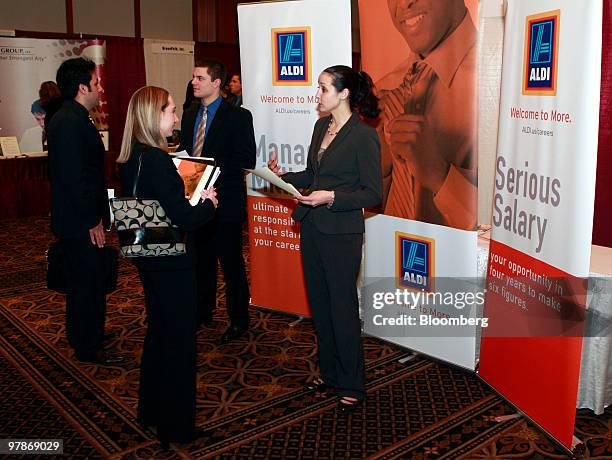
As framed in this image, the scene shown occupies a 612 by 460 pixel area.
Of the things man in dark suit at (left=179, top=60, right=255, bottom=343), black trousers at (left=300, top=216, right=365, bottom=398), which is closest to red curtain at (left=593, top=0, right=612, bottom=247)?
black trousers at (left=300, top=216, right=365, bottom=398)

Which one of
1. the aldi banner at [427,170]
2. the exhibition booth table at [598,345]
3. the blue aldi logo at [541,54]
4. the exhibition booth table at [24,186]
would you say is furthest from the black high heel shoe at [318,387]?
the exhibition booth table at [24,186]

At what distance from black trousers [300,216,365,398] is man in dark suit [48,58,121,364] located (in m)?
1.15

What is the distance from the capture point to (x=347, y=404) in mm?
3045

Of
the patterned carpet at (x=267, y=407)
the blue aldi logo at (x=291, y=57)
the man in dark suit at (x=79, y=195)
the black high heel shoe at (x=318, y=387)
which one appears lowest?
the patterned carpet at (x=267, y=407)

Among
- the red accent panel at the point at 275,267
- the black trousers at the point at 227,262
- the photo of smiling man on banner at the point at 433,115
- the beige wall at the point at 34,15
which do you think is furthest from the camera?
the beige wall at the point at 34,15

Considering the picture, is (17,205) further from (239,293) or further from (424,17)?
(424,17)

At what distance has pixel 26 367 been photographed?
11.7ft

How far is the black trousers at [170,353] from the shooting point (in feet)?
8.27

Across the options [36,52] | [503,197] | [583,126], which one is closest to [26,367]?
[503,197]

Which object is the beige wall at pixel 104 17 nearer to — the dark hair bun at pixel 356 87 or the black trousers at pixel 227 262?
the black trousers at pixel 227 262

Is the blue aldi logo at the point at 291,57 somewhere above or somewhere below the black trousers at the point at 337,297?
above

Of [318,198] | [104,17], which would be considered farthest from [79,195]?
[104,17]

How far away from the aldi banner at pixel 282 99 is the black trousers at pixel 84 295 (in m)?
1.19

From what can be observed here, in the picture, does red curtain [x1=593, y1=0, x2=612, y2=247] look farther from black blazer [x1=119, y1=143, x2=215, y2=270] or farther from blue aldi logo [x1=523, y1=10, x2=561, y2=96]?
black blazer [x1=119, y1=143, x2=215, y2=270]
